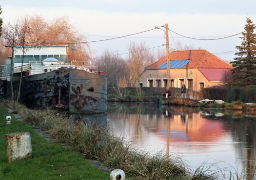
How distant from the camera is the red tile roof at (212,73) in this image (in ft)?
197

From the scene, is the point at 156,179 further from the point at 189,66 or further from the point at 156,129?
the point at 189,66

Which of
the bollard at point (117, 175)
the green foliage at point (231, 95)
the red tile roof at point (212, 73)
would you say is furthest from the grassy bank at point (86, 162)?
the red tile roof at point (212, 73)

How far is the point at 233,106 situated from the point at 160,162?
29.1 metres

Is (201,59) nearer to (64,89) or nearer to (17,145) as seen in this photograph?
(64,89)

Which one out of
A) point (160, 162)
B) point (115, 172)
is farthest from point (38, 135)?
point (115, 172)

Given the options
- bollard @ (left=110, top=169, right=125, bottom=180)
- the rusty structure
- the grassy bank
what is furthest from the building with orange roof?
bollard @ (left=110, top=169, right=125, bottom=180)

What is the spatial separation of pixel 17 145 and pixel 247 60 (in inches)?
1570

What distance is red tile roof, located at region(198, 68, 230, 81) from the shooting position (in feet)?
197

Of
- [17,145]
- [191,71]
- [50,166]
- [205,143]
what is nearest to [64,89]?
[205,143]

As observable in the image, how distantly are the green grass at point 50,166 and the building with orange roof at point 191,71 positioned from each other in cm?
5017

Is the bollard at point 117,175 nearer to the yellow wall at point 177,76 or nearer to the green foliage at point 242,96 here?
the green foliage at point 242,96

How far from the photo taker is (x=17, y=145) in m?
8.91

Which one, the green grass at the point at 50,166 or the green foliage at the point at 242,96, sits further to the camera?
the green foliage at the point at 242,96

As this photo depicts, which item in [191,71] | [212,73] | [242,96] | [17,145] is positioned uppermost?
[191,71]
